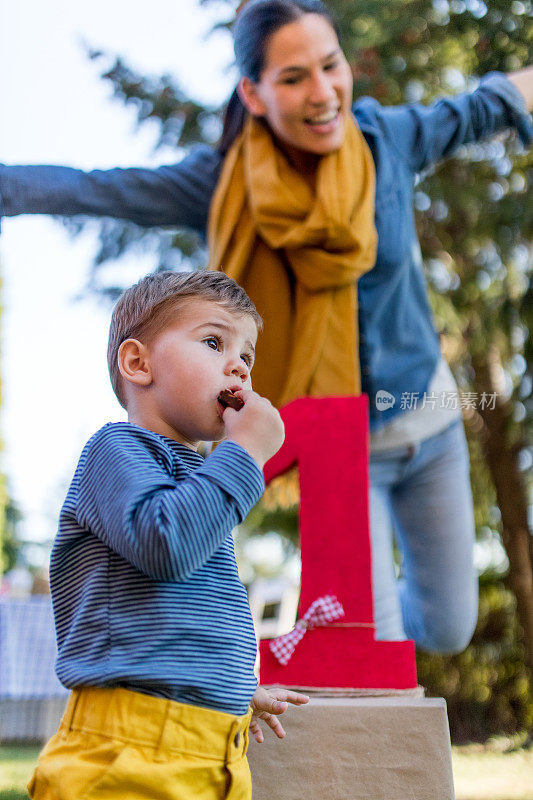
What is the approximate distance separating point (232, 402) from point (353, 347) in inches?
33.4

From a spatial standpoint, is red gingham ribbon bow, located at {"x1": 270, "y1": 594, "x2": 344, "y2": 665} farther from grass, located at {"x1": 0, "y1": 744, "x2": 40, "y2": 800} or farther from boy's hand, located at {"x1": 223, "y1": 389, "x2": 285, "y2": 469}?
grass, located at {"x1": 0, "y1": 744, "x2": 40, "y2": 800}

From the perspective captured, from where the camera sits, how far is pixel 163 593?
0.96 meters

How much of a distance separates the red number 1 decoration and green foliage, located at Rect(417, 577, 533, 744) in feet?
13.4

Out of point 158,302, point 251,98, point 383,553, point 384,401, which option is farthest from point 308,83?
point 383,553

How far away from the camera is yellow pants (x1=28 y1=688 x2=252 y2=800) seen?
2.93 ft

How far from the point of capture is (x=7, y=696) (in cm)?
369

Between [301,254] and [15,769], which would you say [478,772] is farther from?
[301,254]

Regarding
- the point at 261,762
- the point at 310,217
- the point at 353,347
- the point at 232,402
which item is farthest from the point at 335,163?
the point at 261,762

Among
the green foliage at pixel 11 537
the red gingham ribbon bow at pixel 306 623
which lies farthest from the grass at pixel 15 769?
the green foliage at pixel 11 537

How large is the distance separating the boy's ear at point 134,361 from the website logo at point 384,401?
0.91 meters

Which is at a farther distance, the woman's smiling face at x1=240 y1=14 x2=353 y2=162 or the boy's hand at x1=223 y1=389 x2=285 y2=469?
the woman's smiling face at x1=240 y1=14 x2=353 y2=162

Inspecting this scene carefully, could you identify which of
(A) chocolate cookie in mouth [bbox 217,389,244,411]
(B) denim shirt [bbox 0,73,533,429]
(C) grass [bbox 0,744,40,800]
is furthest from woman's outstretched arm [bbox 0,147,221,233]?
(C) grass [bbox 0,744,40,800]

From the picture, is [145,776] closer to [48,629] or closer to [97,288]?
[48,629]

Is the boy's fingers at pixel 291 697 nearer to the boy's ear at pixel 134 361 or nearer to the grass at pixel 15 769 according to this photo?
the boy's ear at pixel 134 361
